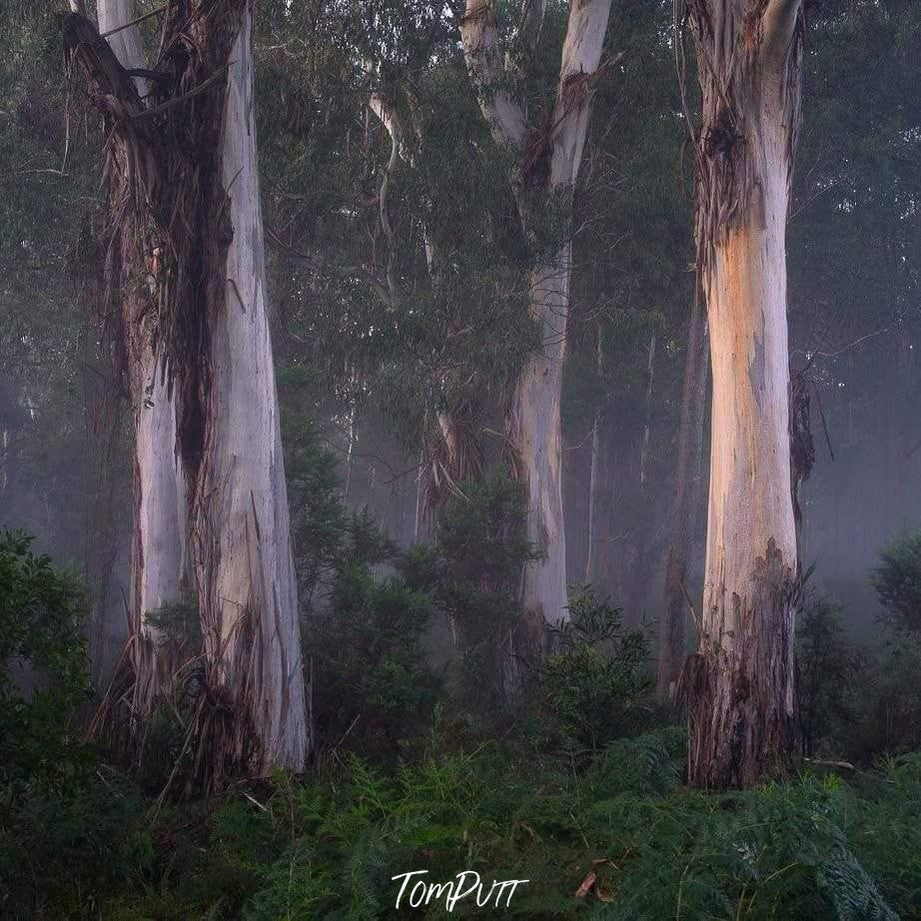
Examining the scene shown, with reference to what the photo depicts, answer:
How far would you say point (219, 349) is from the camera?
8898 millimetres

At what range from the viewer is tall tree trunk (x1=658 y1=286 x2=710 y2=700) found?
15109 millimetres

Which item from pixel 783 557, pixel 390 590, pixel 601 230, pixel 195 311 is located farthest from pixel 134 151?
pixel 601 230

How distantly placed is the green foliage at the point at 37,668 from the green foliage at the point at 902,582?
38.0 ft

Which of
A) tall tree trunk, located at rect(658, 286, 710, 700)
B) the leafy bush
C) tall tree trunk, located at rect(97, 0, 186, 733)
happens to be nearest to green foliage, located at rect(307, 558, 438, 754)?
tall tree trunk, located at rect(97, 0, 186, 733)

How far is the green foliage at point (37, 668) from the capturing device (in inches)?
193

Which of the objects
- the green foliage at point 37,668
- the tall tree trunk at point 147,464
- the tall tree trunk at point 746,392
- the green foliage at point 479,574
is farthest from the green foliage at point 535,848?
the green foliage at point 479,574

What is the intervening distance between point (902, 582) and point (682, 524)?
2.86 metres

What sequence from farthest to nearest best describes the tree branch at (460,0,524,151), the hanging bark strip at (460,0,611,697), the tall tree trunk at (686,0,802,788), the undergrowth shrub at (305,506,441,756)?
the tree branch at (460,0,524,151), the hanging bark strip at (460,0,611,697), the undergrowth shrub at (305,506,441,756), the tall tree trunk at (686,0,802,788)

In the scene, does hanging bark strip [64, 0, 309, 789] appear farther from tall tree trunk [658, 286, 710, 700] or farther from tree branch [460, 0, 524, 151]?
tree branch [460, 0, 524, 151]

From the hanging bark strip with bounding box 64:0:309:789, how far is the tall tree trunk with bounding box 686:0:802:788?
3043 mm

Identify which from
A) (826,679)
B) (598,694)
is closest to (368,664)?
(598,694)

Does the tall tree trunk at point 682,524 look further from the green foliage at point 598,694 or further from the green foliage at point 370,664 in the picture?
the green foliage at point 598,694

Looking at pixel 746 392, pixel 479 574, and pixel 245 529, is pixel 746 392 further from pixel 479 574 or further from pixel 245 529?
pixel 479 574

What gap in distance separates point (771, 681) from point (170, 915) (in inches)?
153
